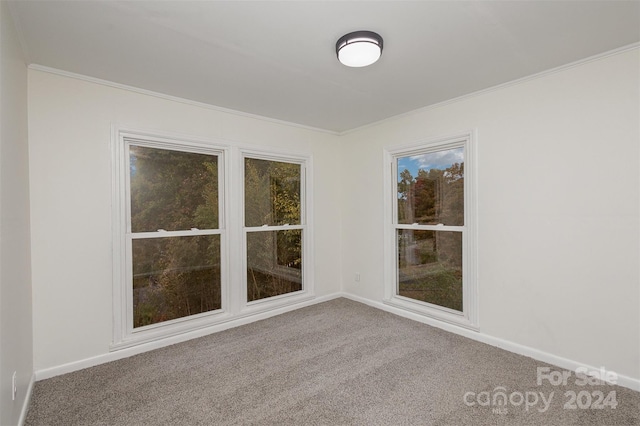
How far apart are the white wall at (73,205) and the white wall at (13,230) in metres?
0.14

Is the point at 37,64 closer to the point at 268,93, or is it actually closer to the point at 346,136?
the point at 268,93

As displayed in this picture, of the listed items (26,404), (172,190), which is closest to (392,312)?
(172,190)

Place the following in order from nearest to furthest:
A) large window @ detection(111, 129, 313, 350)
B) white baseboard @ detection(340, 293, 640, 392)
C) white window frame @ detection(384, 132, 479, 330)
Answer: white baseboard @ detection(340, 293, 640, 392), large window @ detection(111, 129, 313, 350), white window frame @ detection(384, 132, 479, 330)

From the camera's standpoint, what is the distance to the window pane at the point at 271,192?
145 inches

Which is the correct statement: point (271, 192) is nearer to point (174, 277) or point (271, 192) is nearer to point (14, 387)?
point (174, 277)

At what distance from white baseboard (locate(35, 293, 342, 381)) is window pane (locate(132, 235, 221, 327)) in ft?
0.66

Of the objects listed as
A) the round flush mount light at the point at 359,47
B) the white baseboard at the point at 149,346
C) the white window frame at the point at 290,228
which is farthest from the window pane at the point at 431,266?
the round flush mount light at the point at 359,47

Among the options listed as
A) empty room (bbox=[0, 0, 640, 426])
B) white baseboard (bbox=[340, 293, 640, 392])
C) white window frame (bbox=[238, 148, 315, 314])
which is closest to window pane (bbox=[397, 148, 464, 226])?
empty room (bbox=[0, 0, 640, 426])

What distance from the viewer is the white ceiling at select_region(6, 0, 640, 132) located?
1764 mm

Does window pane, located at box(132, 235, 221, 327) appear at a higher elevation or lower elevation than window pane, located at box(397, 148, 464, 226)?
lower

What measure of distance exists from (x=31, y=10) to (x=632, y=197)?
4.02 m

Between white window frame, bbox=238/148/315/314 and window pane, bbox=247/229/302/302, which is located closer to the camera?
white window frame, bbox=238/148/315/314

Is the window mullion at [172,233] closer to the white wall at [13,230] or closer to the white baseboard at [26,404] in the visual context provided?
the white wall at [13,230]

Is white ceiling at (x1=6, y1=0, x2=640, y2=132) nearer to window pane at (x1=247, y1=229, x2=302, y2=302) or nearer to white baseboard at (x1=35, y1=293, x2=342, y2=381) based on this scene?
window pane at (x1=247, y1=229, x2=302, y2=302)
